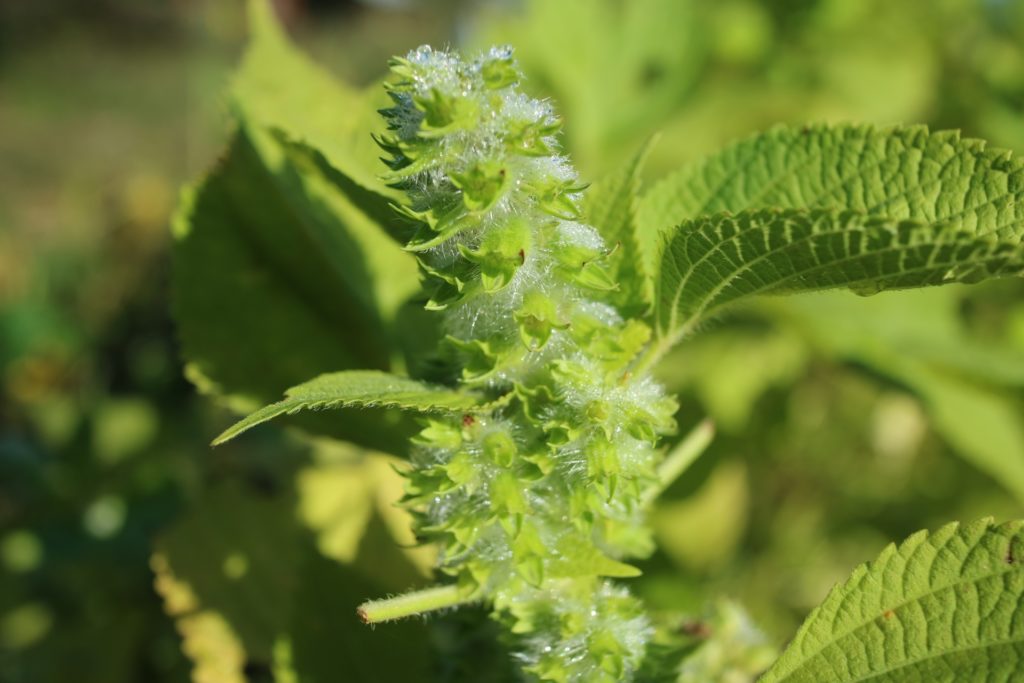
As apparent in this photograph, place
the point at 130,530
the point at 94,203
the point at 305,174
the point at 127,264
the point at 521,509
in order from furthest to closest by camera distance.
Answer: the point at 94,203, the point at 127,264, the point at 130,530, the point at 305,174, the point at 521,509

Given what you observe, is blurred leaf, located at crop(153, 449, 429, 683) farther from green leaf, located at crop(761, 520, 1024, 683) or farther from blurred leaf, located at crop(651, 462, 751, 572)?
blurred leaf, located at crop(651, 462, 751, 572)

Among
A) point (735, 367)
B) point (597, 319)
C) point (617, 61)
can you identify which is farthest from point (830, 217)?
point (617, 61)

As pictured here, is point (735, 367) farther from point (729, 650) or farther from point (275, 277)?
point (275, 277)

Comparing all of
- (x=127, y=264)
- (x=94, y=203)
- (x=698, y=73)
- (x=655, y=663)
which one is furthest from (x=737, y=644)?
(x=94, y=203)

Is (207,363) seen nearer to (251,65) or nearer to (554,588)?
(251,65)

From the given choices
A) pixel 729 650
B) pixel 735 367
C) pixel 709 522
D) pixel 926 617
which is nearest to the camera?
pixel 926 617

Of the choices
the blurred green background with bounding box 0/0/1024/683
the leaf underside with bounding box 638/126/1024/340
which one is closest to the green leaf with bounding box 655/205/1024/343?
the leaf underside with bounding box 638/126/1024/340

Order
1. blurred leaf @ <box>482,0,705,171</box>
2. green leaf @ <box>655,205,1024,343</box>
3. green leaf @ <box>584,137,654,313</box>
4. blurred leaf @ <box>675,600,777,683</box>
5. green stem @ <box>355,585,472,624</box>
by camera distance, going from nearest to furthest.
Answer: green leaf @ <box>655,205,1024,343</box>
green stem @ <box>355,585,472,624</box>
green leaf @ <box>584,137,654,313</box>
blurred leaf @ <box>675,600,777,683</box>
blurred leaf @ <box>482,0,705,171</box>
